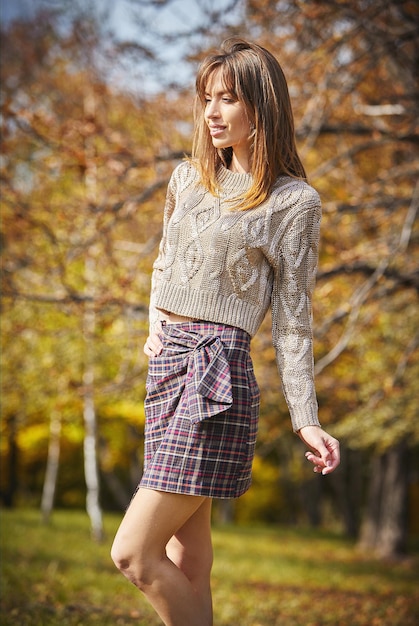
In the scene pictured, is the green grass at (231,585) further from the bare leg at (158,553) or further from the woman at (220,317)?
the woman at (220,317)

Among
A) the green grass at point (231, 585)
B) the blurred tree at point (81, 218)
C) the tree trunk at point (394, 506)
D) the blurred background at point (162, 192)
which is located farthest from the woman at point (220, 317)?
the tree trunk at point (394, 506)

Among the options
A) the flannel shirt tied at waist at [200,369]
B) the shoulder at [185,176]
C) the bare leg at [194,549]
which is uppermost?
the shoulder at [185,176]

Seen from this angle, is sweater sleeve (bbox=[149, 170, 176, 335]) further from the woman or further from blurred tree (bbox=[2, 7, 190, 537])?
blurred tree (bbox=[2, 7, 190, 537])

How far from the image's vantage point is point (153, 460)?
238cm

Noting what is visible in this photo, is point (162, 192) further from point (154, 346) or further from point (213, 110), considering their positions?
point (154, 346)

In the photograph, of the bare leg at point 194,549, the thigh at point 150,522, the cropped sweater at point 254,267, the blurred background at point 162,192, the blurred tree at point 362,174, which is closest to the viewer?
the thigh at point 150,522

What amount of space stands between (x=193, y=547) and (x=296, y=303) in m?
0.89

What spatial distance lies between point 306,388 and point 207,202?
0.69 metres

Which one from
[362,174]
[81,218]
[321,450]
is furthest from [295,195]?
[362,174]

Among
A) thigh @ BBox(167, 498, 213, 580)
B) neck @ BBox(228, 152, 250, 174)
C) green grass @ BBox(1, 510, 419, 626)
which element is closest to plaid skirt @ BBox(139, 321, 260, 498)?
thigh @ BBox(167, 498, 213, 580)

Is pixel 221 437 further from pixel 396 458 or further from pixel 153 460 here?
pixel 396 458

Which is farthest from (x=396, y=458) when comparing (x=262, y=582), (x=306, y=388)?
(x=306, y=388)

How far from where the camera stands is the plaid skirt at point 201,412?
7.68 ft

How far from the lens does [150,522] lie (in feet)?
7.52
